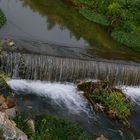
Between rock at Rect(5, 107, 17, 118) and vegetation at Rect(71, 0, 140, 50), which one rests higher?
vegetation at Rect(71, 0, 140, 50)

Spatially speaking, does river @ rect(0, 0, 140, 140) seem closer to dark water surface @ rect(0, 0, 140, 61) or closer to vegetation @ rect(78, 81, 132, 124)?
dark water surface @ rect(0, 0, 140, 61)

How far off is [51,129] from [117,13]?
52.5 feet

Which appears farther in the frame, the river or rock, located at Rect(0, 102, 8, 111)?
the river

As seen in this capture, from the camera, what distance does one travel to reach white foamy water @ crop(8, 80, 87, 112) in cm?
2116

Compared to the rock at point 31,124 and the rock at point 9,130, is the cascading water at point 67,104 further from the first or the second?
the rock at point 9,130

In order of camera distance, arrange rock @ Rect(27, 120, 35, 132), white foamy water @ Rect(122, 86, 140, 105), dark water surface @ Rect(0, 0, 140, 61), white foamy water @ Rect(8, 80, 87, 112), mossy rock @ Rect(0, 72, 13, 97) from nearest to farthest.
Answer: rock @ Rect(27, 120, 35, 132) < mossy rock @ Rect(0, 72, 13, 97) < white foamy water @ Rect(8, 80, 87, 112) < white foamy water @ Rect(122, 86, 140, 105) < dark water surface @ Rect(0, 0, 140, 61)

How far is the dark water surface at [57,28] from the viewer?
26000 mm

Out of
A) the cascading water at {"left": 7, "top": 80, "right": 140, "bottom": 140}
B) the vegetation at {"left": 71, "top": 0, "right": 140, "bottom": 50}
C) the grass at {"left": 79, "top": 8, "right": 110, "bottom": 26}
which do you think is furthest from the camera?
the grass at {"left": 79, "top": 8, "right": 110, "bottom": 26}

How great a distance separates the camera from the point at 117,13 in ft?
103

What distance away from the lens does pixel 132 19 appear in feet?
105

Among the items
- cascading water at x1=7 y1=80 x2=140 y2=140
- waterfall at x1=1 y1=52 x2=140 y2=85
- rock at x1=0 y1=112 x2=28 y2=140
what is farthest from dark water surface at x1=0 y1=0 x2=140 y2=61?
rock at x1=0 y1=112 x2=28 y2=140

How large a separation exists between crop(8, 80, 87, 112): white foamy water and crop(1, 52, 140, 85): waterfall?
1.41 ft

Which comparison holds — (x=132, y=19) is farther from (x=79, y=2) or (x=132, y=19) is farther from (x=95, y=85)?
(x=95, y=85)

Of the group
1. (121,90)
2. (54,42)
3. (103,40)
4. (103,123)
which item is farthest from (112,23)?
(103,123)
